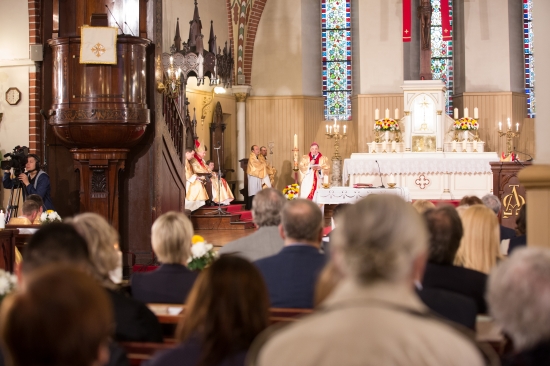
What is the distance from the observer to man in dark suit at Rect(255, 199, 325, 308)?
383cm

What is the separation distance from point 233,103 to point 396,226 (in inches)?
709

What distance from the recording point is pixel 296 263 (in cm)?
387

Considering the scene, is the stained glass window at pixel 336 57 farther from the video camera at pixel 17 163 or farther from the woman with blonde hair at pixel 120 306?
the woman with blonde hair at pixel 120 306

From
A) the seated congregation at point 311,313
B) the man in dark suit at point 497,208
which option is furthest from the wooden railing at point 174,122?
the seated congregation at point 311,313

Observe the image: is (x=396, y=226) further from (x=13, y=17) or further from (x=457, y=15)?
(x=457, y=15)

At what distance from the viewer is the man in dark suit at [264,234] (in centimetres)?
489

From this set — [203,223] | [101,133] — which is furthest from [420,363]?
[203,223]

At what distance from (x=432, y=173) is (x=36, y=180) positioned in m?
9.31

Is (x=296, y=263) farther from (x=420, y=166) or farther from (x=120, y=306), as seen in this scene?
(x=420, y=166)

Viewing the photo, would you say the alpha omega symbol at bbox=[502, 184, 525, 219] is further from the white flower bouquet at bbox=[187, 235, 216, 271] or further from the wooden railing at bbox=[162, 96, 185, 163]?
the white flower bouquet at bbox=[187, 235, 216, 271]

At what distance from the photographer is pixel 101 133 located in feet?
29.0

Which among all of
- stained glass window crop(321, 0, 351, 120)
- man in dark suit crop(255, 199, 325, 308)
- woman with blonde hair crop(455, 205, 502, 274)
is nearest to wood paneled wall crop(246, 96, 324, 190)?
stained glass window crop(321, 0, 351, 120)

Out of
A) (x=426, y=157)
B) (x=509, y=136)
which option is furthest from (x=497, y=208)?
(x=509, y=136)

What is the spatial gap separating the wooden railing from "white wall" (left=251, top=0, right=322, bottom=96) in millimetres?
8826
